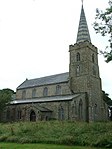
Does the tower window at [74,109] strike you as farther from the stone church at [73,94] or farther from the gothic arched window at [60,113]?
the gothic arched window at [60,113]

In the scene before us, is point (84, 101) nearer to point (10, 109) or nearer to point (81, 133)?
point (10, 109)

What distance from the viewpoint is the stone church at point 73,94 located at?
4447 cm

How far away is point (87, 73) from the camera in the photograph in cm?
4784

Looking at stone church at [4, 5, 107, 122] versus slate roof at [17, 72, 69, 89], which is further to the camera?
slate roof at [17, 72, 69, 89]

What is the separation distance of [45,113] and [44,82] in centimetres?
1276

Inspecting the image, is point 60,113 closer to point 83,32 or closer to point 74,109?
point 74,109

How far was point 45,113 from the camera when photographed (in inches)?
1766

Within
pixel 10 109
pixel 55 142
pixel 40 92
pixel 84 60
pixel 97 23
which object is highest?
pixel 84 60

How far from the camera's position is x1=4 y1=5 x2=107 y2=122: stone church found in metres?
44.5

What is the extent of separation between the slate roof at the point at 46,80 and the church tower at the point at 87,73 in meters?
2.68

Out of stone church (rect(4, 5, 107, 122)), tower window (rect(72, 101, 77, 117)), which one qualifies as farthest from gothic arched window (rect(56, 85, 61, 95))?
tower window (rect(72, 101, 77, 117))

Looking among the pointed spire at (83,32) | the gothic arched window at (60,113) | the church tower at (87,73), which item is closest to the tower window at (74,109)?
the gothic arched window at (60,113)

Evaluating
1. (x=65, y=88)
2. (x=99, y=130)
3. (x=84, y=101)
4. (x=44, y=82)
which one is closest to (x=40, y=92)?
(x=44, y=82)

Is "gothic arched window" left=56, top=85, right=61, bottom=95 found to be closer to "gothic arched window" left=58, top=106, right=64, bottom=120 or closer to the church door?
"gothic arched window" left=58, top=106, right=64, bottom=120
